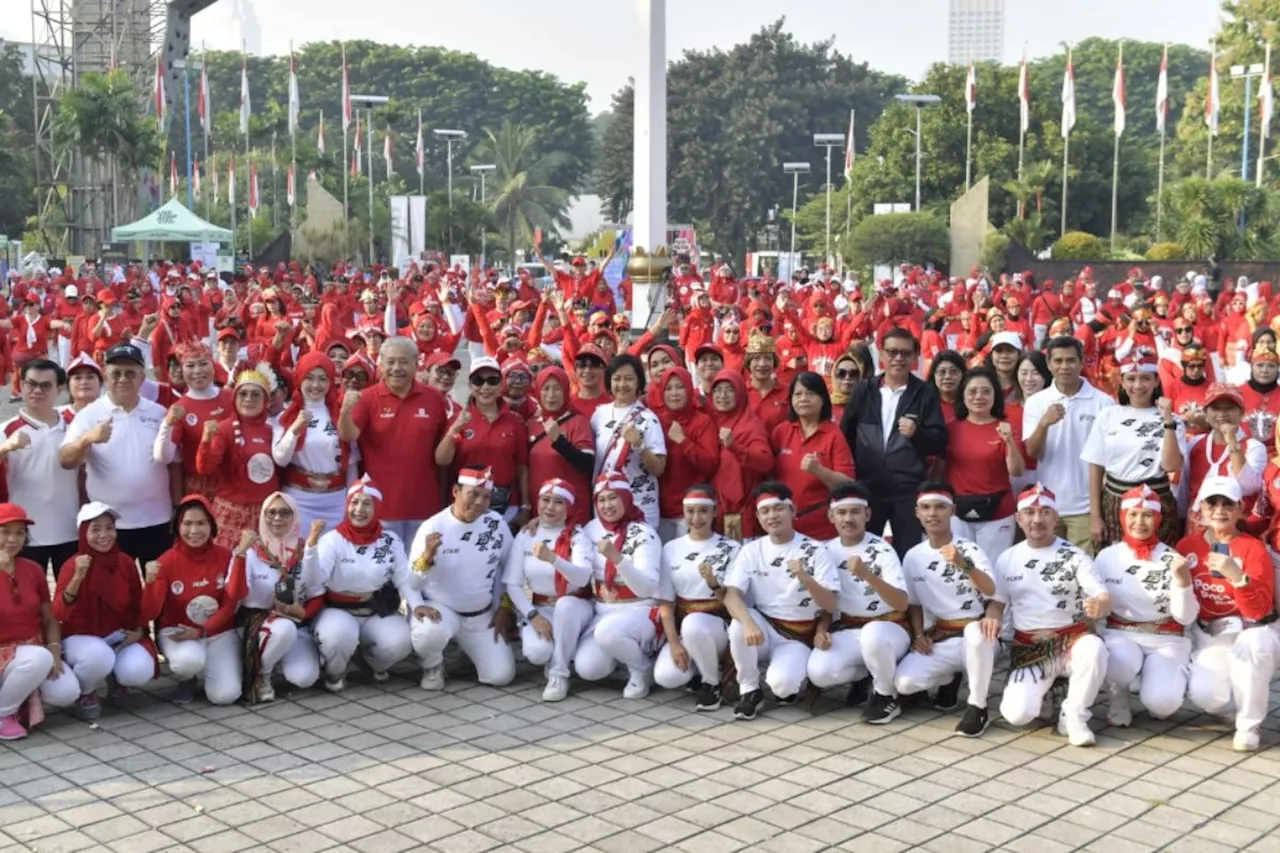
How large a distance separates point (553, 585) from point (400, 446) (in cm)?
113

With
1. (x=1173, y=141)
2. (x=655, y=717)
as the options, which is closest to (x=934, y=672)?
(x=655, y=717)

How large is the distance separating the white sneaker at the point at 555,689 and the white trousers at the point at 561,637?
20mm

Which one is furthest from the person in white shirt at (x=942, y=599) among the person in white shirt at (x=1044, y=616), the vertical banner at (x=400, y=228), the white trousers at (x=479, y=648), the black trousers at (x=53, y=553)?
the vertical banner at (x=400, y=228)

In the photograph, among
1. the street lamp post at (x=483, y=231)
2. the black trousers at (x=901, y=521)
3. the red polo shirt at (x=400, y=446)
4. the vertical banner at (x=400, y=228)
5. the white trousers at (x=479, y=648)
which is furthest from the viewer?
the street lamp post at (x=483, y=231)

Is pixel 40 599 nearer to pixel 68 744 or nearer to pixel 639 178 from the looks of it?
pixel 68 744

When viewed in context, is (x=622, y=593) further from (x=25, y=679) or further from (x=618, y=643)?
(x=25, y=679)

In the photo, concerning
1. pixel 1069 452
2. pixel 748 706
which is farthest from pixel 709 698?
pixel 1069 452

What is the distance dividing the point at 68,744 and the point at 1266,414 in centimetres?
632

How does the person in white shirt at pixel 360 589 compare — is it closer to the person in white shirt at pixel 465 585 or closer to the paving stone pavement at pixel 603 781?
the person in white shirt at pixel 465 585

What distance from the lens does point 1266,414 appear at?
25.7 ft

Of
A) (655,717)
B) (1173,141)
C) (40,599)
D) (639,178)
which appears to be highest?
(1173,141)

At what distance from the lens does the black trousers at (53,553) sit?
23.3 feet

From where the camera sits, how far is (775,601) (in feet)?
22.9

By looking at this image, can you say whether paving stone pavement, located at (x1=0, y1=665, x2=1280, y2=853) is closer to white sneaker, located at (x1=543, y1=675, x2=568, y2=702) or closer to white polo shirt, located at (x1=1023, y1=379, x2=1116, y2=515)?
white sneaker, located at (x1=543, y1=675, x2=568, y2=702)
